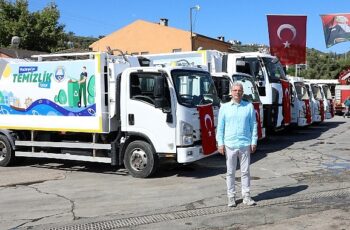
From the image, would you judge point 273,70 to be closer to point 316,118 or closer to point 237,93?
point 316,118

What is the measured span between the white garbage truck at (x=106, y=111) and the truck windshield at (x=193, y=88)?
0.02m

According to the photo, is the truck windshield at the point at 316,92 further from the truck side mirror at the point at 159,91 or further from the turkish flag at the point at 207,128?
the truck side mirror at the point at 159,91

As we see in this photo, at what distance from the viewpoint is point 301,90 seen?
2131 cm

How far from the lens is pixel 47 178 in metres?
11.1

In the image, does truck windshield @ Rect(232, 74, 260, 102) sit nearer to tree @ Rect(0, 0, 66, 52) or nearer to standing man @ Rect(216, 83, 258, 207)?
standing man @ Rect(216, 83, 258, 207)

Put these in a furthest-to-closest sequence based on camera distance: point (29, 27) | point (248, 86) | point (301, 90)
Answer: point (29, 27) < point (301, 90) < point (248, 86)

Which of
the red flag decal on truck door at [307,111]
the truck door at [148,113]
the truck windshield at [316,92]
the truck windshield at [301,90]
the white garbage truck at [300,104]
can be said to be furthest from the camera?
the truck windshield at [316,92]

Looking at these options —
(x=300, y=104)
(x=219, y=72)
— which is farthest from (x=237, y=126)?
(x=300, y=104)

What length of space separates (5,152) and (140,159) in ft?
13.4

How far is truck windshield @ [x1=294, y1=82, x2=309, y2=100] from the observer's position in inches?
818

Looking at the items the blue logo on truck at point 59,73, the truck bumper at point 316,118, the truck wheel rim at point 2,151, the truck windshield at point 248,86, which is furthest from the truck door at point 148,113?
the truck bumper at point 316,118

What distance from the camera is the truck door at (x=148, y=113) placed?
10312mm

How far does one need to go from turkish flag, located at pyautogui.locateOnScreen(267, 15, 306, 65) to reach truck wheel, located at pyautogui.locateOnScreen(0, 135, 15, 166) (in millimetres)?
13842

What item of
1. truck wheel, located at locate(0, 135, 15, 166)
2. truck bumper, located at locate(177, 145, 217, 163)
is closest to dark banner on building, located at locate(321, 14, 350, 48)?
truck bumper, located at locate(177, 145, 217, 163)
